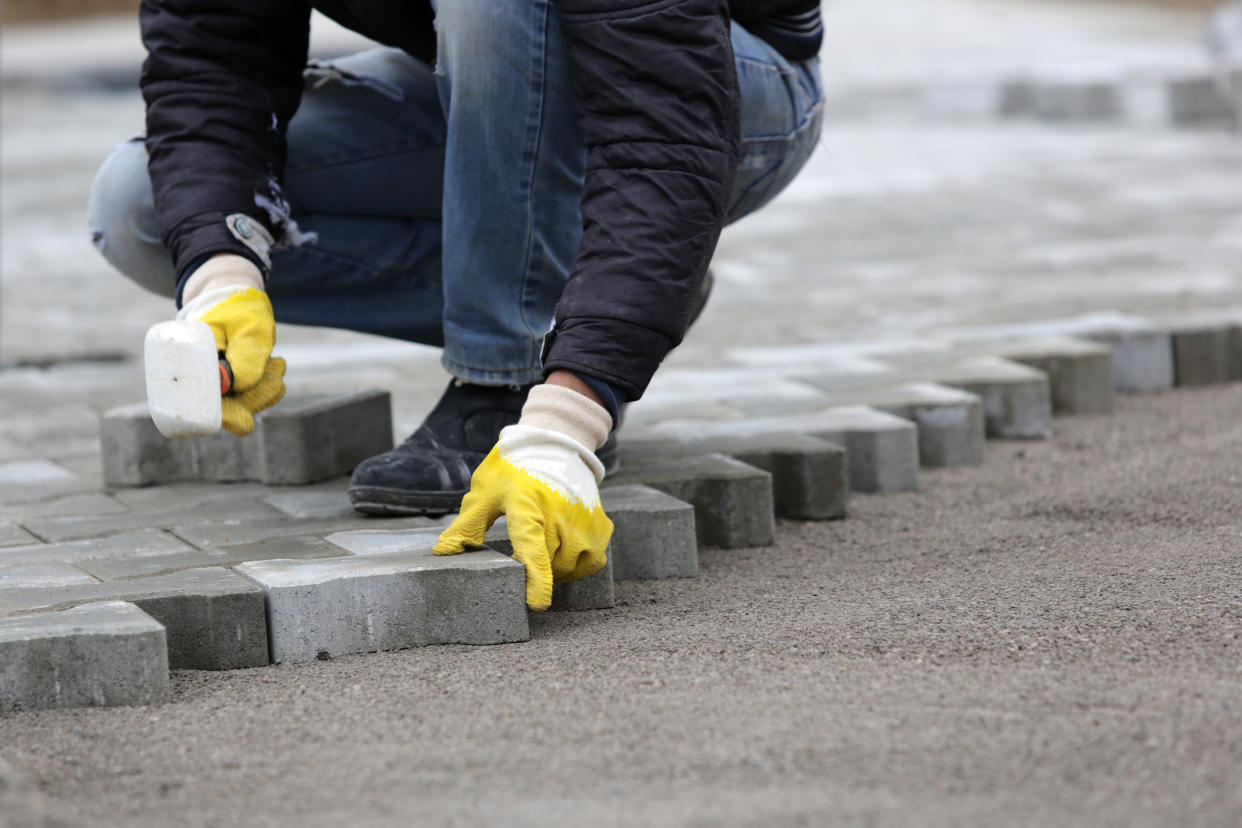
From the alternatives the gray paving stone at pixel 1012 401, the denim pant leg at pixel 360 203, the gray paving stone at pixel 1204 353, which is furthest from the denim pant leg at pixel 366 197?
the gray paving stone at pixel 1204 353

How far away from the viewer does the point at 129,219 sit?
99.6 inches

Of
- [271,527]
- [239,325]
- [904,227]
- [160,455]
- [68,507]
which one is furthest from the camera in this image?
[904,227]

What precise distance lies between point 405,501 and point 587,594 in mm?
334

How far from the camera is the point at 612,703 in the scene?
66.5 inches

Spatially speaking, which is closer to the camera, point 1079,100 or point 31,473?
point 31,473

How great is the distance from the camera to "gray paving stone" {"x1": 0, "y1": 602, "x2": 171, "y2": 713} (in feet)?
5.69

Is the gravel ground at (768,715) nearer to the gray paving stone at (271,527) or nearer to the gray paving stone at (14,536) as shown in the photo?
the gray paving stone at (271,527)

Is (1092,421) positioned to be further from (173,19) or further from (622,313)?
(173,19)

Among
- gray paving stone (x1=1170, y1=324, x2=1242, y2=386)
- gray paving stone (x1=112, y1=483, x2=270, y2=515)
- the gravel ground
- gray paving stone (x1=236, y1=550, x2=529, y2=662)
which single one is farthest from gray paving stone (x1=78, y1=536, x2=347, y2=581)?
gray paving stone (x1=1170, y1=324, x2=1242, y2=386)

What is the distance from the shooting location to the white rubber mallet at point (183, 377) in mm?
2035

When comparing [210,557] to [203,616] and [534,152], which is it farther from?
[534,152]

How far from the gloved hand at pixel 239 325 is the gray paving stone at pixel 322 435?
32 cm

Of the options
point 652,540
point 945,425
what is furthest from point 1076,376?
point 652,540

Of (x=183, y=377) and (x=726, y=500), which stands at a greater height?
(x=183, y=377)
